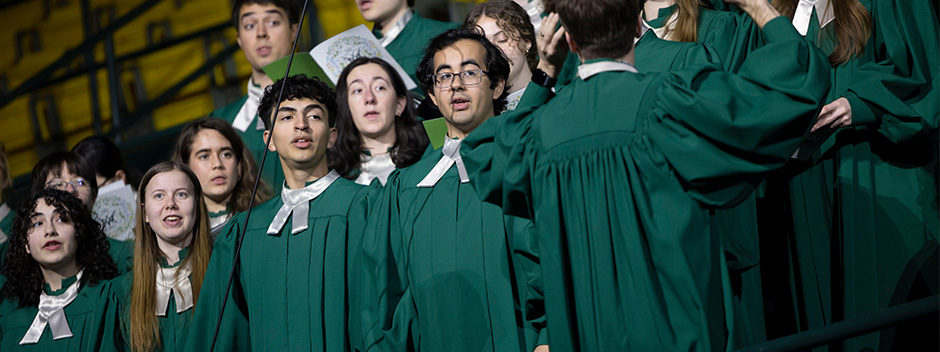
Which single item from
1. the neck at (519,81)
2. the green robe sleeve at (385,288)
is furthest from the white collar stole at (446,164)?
the neck at (519,81)

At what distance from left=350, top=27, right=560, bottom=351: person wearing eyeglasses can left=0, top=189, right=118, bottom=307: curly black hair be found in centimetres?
128

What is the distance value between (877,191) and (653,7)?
0.99 metres

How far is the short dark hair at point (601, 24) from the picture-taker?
2.43 meters

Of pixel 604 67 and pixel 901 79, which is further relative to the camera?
pixel 901 79

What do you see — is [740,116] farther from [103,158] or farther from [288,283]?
[103,158]

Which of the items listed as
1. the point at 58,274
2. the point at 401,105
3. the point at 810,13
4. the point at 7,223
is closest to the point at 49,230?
the point at 58,274

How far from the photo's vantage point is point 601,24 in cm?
245

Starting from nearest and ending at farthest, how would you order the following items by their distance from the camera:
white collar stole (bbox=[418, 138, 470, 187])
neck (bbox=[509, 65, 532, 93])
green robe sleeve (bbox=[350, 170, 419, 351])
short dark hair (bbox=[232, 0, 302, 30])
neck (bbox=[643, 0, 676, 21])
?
green robe sleeve (bbox=[350, 170, 419, 351])
white collar stole (bbox=[418, 138, 470, 187])
neck (bbox=[643, 0, 676, 21])
neck (bbox=[509, 65, 532, 93])
short dark hair (bbox=[232, 0, 302, 30])

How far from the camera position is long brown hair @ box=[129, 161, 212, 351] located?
390 centimetres

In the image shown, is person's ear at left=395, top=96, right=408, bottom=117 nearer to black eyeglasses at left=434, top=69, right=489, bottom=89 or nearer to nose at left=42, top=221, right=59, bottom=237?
black eyeglasses at left=434, top=69, right=489, bottom=89

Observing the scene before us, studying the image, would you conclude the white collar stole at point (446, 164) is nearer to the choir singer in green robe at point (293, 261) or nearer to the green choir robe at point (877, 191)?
the choir singer in green robe at point (293, 261)

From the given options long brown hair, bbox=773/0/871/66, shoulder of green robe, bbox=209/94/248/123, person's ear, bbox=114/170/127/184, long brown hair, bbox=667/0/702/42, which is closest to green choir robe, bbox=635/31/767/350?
long brown hair, bbox=667/0/702/42

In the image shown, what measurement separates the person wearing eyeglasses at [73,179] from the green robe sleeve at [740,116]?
2940 millimetres

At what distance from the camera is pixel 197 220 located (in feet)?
13.3
